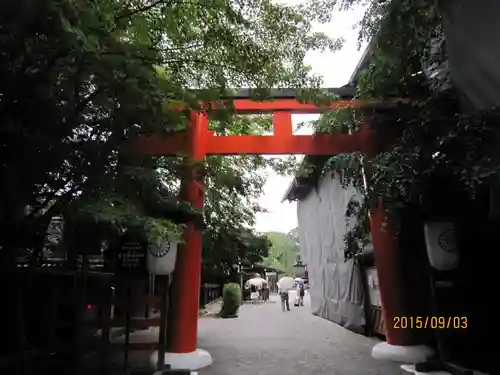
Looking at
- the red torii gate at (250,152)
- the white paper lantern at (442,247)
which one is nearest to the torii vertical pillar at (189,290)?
the red torii gate at (250,152)

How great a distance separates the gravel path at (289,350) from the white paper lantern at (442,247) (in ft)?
5.29

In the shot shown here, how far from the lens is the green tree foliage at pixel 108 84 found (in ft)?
10.1

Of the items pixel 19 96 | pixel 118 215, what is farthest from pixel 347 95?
pixel 19 96

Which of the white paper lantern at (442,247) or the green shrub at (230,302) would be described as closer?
the white paper lantern at (442,247)

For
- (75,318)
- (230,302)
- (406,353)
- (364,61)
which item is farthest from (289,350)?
(230,302)

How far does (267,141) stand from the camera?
742cm

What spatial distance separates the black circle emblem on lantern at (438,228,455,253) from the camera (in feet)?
19.7

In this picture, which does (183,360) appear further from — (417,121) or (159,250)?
(417,121)

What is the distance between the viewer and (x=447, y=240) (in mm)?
6023

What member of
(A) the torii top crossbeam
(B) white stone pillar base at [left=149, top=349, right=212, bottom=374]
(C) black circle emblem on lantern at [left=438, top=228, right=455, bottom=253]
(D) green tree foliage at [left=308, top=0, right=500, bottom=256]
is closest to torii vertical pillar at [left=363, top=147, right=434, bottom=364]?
(A) the torii top crossbeam

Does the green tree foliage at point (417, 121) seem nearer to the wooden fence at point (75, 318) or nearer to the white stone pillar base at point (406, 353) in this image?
the white stone pillar base at point (406, 353)

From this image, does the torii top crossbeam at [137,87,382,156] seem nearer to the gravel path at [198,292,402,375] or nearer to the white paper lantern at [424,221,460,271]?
the white paper lantern at [424,221,460,271]

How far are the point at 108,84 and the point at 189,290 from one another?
13.9 feet
